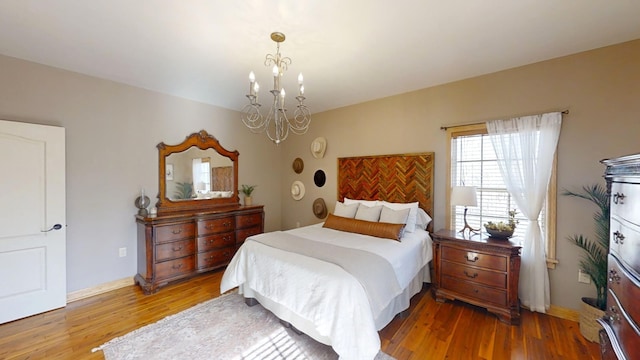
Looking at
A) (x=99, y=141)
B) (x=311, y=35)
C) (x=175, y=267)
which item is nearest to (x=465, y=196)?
(x=311, y=35)

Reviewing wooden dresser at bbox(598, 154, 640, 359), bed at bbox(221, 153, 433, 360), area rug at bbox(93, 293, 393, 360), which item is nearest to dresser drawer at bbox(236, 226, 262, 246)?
bed at bbox(221, 153, 433, 360)

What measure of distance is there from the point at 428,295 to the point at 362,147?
224 centimetres

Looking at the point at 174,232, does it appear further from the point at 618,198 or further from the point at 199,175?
the point at 618,198

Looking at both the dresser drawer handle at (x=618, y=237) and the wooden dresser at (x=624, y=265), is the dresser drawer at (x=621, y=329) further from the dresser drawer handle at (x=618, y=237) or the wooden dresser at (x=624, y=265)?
the dresser drawer handle at (x=618, y=237)

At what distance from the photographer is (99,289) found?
9.54 feet

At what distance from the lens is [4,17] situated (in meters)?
1.84

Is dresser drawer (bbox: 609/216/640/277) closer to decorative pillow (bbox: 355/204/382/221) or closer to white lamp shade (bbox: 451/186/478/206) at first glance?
white lamp shade (bbox: 451/186/478/206)

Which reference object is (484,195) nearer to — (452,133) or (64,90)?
(452,133)

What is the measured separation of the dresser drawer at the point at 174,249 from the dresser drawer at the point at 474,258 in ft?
10.5

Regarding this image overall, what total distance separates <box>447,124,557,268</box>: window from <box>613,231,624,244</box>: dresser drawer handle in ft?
4.85

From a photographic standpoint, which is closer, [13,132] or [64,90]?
[13,132]

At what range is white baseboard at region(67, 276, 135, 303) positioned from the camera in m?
2.74

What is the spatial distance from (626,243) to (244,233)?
12.7 feet

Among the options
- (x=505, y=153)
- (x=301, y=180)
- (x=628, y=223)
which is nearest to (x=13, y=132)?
(x=301, y=180)
